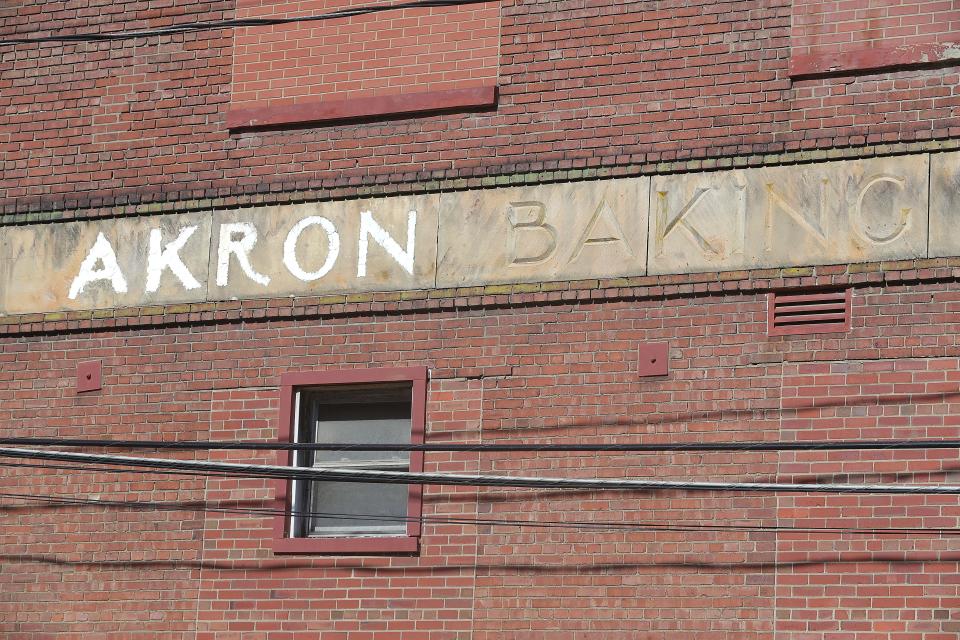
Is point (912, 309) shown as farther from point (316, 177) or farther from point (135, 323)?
point (135, 323)

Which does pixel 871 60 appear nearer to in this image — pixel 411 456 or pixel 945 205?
pixel 945 205

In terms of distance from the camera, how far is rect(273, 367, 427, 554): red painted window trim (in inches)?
579

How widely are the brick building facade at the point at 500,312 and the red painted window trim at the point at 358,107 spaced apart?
0.09 ft

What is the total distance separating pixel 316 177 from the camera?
15758mm

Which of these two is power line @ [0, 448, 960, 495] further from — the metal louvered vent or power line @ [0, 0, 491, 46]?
power line @ [0, 0, 491, 46]

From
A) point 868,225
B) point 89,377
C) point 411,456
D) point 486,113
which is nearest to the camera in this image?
point 868,225

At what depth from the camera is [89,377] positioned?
15.9 m

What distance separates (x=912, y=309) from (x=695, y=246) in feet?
5.67

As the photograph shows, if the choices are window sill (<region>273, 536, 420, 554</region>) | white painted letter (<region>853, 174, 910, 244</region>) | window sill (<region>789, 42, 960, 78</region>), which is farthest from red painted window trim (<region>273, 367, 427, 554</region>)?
window sill (<region>789, 42, 960, 78</region>)

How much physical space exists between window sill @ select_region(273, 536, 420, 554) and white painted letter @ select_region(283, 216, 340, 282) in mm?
Result: 2182

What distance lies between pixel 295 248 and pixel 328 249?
0.96 feet

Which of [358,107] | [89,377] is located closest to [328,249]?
[358,107]

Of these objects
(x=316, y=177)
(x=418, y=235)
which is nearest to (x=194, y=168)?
(x=316, y=177)

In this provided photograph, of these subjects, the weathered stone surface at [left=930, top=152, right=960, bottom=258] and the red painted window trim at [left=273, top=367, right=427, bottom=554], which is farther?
the red painted window trim at [left=273, top=367, right=427, bottom=554]
